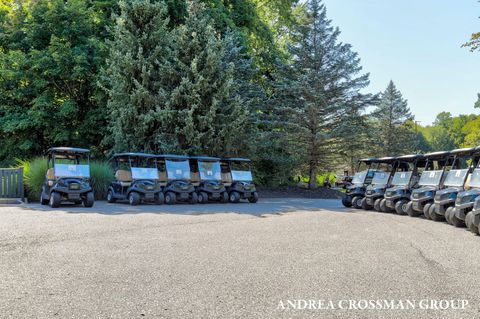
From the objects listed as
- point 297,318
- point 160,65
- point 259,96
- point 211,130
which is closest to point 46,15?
point 160,65

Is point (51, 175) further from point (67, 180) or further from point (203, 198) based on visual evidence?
point (203, 198)

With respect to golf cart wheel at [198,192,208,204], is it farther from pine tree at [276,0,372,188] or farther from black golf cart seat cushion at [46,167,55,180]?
pine tree at [276,0,372,188]

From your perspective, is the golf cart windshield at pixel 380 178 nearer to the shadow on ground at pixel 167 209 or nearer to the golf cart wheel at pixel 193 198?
the shadow on ground at pixel 167 209

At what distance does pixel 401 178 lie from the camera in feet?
51.8

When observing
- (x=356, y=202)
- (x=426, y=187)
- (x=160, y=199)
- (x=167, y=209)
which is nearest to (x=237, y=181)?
(x=160, y=199)

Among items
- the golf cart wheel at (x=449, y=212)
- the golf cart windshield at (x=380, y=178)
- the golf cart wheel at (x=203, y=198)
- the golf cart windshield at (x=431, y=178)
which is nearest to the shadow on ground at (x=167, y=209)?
the golf cart wheel at (x=203, y=198)

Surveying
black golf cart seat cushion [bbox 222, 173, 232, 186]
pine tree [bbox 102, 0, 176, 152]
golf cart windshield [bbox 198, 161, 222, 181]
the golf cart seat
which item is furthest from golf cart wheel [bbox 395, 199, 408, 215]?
pine tree [bbox 102, 0, 176, 152]

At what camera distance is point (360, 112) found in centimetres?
2869

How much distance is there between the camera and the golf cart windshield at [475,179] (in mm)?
10922

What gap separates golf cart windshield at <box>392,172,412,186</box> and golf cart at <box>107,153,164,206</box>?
29.2ft

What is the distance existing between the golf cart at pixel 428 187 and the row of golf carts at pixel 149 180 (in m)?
7.81

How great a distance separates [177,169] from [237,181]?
2902mm

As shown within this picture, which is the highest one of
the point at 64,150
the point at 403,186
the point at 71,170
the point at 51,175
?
the point at 64,150

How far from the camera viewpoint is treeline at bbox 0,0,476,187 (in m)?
22.7
